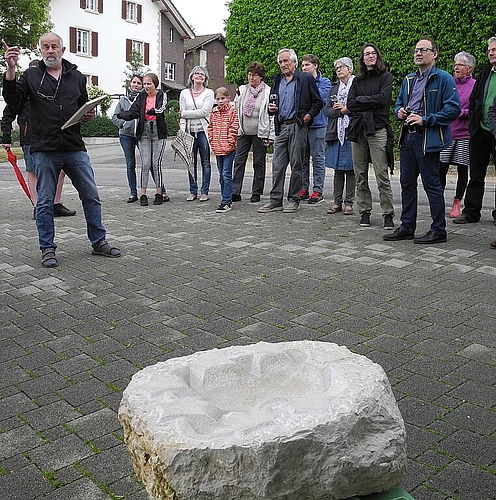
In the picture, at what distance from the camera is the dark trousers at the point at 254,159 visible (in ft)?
35.6

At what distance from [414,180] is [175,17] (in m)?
50.4

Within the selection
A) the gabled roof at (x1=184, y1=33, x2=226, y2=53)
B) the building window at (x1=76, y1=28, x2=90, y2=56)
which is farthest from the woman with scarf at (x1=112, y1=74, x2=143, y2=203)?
the gabled roof at (x1=184, y1=33, x2=226, y2=53)

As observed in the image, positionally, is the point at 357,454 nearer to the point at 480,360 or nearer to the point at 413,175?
the point at 480,360

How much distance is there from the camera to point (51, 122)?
665cm

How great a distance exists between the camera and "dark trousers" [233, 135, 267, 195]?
10.8 m

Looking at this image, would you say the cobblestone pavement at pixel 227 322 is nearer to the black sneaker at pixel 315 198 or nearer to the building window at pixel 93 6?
the black sneaker at pixel 315 198

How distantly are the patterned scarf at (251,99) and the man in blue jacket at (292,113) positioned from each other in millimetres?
789

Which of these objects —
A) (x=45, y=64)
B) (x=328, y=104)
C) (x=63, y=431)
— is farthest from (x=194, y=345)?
(x=328, y=104)

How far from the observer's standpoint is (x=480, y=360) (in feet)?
13.5

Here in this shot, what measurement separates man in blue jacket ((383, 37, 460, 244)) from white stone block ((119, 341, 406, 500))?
5.15 m

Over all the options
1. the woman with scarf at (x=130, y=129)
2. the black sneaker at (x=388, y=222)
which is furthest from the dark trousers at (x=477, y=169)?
the woman with scarf at (x=130, y=129)

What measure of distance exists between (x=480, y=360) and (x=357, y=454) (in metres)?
2.21

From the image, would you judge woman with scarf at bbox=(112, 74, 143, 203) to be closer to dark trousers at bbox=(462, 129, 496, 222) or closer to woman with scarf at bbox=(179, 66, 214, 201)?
woman with scarf at bbox=(179, 66, 214, 201)

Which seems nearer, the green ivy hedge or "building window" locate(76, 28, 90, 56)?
the green ivy hedge
